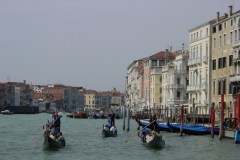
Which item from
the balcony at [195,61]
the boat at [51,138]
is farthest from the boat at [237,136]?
the balcony at [195,61]

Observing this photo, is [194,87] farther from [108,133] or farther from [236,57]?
[108,133]

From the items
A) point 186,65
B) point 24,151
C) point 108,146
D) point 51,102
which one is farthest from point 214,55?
point 51,102

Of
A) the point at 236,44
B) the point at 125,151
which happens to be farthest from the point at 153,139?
the point at 236,44

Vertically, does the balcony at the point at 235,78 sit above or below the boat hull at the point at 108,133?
above

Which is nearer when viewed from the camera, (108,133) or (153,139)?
(153,139)

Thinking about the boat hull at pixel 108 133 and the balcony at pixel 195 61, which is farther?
the balcony at pixel 195 61

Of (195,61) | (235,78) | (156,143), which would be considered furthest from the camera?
(195,61)

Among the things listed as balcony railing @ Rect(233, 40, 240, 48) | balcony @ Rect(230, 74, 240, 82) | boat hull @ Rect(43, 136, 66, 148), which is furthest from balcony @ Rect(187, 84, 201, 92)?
boat hull @ Rect(43, 136, 66, 148)

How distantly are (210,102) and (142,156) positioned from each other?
21372 mm

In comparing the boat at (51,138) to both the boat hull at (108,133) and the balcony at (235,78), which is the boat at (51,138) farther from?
the balcony at (235,78)

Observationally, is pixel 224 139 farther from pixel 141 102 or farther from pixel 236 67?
pixel 141 102

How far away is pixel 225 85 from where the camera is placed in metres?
36.6

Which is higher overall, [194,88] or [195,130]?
[194,88]

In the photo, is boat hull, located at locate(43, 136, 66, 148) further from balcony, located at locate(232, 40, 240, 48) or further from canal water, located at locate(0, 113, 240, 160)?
balcony, located at locate(232, 40, 240, 48)
